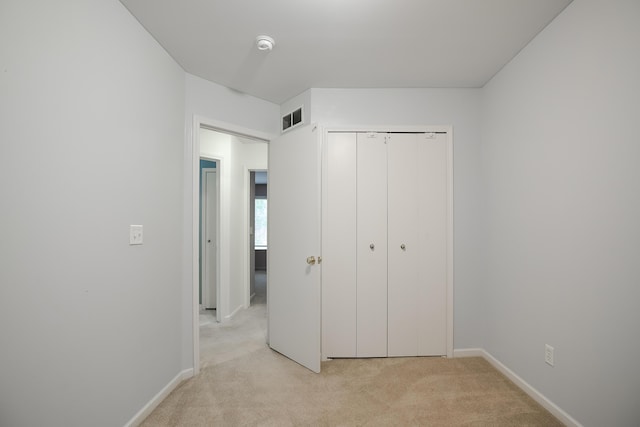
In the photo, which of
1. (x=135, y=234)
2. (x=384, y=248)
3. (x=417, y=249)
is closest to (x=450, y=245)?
(x=417, y=249)

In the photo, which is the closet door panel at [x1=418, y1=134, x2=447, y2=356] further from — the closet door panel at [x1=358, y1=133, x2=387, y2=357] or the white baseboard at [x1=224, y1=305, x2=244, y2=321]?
the white baseboard at [x1=224, y1=305, x2=244, y2=321]

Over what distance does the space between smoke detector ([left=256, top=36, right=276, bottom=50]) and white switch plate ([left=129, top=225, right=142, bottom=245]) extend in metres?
1.42

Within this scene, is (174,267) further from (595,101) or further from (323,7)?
(595,101)

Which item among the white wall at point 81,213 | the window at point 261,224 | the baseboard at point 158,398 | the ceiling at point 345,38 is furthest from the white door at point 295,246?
the window at point 261,224

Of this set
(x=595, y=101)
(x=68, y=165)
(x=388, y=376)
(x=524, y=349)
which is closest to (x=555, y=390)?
(x=524, y=349)

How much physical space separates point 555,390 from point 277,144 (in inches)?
108

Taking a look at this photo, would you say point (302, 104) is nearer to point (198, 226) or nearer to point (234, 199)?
point (198, 226)

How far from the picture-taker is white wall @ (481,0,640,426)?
1.31 meters

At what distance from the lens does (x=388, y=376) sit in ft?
7.09

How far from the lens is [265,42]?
5.96ft

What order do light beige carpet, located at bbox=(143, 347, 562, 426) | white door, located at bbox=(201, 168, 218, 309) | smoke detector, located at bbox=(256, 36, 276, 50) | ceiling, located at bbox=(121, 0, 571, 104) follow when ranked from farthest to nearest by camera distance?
white door, located at bbox=(201, 168, 218, 309) → smoke detector, located at bbox=(256, 36, 276, 50) → light beige carpet, located at bbox=(143, 347, 562, 426) → ceiling, located at bbox=(121, 0, 571, 104)

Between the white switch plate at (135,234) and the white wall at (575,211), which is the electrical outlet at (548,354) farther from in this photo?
the white switch plate at (135,234)

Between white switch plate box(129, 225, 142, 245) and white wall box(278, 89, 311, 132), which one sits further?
white wall box(278, 89, 311, 132)

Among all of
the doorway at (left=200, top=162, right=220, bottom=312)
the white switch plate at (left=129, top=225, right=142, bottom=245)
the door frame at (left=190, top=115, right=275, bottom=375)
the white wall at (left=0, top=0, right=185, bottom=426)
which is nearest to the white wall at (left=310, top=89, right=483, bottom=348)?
the door frame at (left=190, top=115, right=275, bottom=375)
